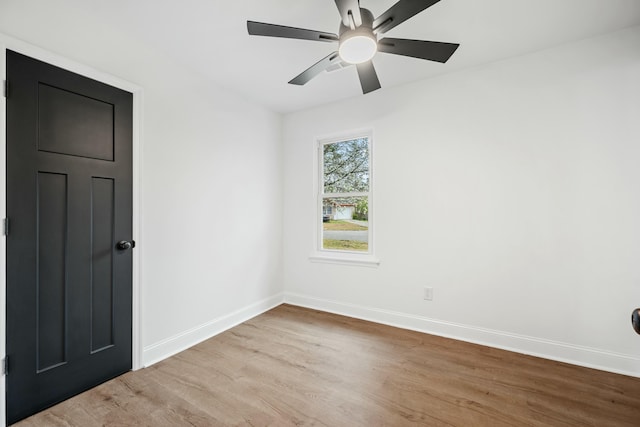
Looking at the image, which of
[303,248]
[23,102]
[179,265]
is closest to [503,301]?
[303,248]

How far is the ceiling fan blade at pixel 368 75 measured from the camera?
6.57ft

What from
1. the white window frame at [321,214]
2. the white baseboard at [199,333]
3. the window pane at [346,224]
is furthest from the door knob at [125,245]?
the window pane at [346,224]

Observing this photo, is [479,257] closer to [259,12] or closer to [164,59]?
[259,12]

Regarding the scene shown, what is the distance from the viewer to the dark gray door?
1705 millimetres

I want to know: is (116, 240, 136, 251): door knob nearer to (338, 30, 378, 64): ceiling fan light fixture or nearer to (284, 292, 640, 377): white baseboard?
(338, 30, 378, 64): ceiling fan light fixture

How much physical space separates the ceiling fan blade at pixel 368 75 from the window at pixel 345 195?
1154 mm

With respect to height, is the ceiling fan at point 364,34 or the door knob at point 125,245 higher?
the ceiling fan at point 364,34

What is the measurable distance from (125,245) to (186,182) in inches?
29.2

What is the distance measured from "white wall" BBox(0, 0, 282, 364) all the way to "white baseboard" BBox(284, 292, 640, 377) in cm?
113

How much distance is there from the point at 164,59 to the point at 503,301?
11.9ft

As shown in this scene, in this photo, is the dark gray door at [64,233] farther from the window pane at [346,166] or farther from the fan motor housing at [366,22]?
the window pane at [346,166]

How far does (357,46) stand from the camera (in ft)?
5.64

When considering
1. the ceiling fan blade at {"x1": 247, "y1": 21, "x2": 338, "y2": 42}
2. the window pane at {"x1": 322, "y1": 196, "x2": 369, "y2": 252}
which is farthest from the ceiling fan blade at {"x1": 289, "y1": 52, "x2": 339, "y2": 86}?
the window pane at {"x1": 322, "y1": 196, "x2": 369, "y2": 252}

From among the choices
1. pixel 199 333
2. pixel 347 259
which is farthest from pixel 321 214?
pixel 199 333
